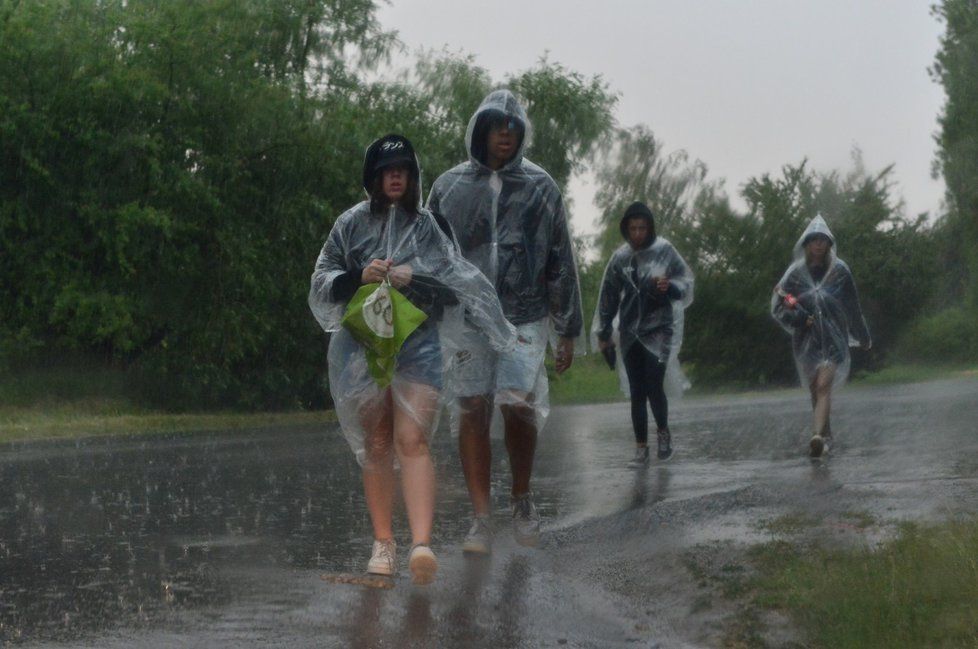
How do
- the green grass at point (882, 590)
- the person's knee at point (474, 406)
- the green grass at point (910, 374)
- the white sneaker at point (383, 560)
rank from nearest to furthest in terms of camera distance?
the green grass at point (882, 590) → the white sneaker at point (383, 560) → the person's knee at point (474, 406) → the green grass at point (910, 374)

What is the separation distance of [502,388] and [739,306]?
40.3m

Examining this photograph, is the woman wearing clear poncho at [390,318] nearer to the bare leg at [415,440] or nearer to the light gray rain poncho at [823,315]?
the bare leg at [415,440]

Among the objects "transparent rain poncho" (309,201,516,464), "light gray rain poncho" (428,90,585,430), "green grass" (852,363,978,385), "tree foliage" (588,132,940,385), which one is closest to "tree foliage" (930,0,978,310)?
"green grass" (852,363,978,385)

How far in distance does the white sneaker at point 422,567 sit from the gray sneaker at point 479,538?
954 millimetres

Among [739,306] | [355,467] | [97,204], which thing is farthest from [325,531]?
[739,306]

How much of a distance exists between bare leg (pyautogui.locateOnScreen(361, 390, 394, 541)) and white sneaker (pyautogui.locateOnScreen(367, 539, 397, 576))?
0.25 metres

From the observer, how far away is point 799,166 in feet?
160

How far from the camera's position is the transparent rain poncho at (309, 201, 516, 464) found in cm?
684

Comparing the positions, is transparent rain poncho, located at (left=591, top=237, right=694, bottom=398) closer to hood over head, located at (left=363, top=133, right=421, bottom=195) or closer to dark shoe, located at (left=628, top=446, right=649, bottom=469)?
dark shoe, located at (left=628, top=446, right=649, bottom=469)

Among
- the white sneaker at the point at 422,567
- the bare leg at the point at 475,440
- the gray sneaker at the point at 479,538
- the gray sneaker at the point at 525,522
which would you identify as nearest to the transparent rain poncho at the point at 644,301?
the gray sneaker at the point at 525,522

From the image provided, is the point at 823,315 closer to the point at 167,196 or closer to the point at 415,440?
the point at 415,440

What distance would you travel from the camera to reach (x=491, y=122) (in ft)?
25.3

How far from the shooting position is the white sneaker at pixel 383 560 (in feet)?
21.4

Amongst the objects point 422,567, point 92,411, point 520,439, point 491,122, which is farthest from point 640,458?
point 92,411
